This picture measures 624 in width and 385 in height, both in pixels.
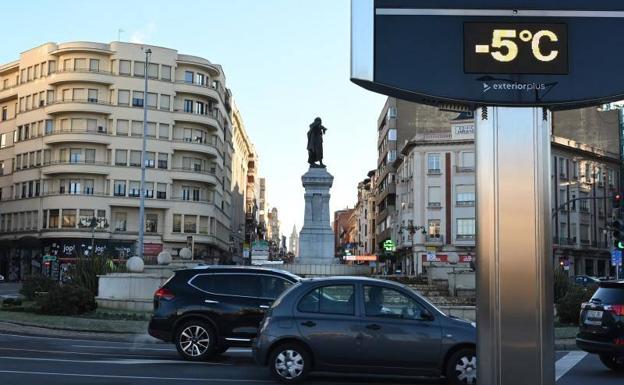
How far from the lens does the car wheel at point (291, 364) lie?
1015cm

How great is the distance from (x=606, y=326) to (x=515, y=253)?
904cm

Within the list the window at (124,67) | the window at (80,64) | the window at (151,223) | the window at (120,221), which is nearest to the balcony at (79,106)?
the window at (80,64)

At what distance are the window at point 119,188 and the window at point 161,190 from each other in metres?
3.45

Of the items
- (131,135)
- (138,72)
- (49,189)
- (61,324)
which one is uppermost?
(138,72)

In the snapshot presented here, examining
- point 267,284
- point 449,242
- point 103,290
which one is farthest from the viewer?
point 449,242

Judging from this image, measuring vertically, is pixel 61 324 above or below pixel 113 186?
below

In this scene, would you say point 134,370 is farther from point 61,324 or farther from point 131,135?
point 131,135

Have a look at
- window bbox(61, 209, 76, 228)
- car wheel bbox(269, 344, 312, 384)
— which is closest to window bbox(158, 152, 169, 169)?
window bbox(61, 209, 76, 228)

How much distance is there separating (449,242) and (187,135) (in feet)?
102

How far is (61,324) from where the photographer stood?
742 inches

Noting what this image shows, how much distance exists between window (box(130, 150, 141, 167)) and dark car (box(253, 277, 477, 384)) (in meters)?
67.7

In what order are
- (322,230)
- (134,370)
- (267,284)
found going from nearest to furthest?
(134,370) → (267,284) → (322,230)

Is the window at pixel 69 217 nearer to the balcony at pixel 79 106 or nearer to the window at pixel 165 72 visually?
the balcony at pixel 79 106

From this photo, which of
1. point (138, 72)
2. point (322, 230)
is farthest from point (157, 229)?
point (322, 230)
